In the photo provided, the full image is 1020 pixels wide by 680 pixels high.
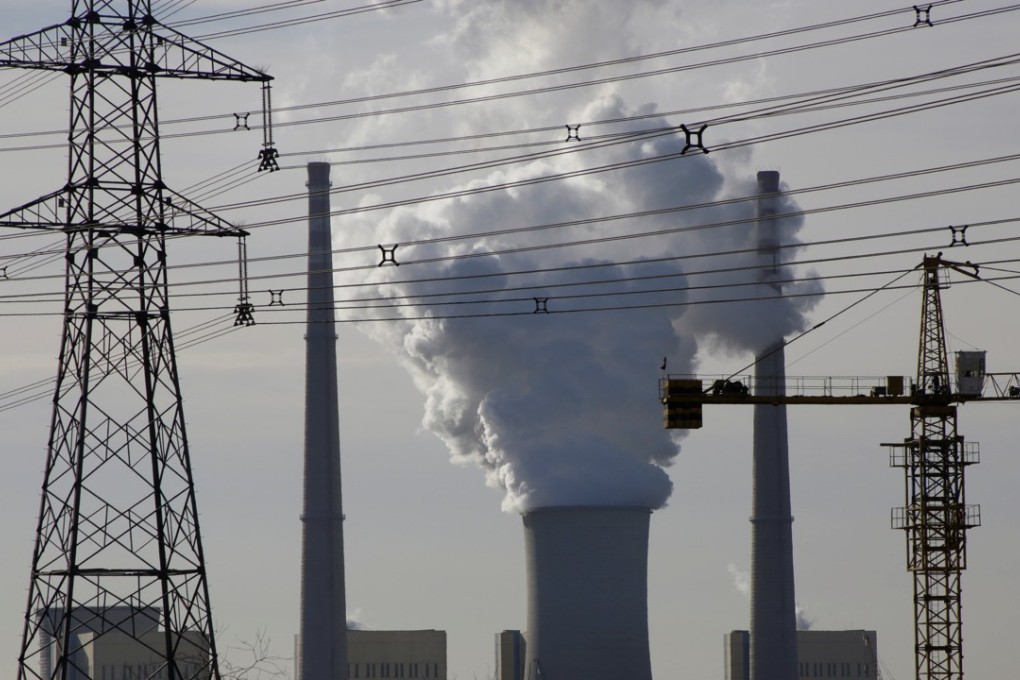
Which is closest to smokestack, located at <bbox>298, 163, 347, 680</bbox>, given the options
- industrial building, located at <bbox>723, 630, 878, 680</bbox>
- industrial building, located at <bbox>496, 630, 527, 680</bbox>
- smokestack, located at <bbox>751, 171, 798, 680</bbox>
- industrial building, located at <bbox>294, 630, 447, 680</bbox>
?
industrial building, located at <bbox>294, 630, 447, 680</bbox>

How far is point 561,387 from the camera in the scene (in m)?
93.2

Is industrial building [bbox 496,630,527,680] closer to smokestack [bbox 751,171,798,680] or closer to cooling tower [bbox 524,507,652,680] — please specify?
smokestack [bbox 751,171,798,680]

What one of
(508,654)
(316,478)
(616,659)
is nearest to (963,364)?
(616,659)

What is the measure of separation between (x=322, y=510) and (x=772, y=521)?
21.1 meters

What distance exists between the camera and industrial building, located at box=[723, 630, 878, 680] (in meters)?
116

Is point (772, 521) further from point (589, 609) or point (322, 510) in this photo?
point (322, 510)

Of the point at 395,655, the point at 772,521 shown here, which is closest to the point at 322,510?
the point at 395,655

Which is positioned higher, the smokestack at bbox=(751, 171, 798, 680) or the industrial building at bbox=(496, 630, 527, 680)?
the smokestack at bbox=(751, 171, 798, 680)

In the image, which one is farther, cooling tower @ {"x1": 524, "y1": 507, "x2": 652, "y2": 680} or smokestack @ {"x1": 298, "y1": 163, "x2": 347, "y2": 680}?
smokestack @ {"x1": 298, "y1": 163, "x2": 347, "y2": 680}

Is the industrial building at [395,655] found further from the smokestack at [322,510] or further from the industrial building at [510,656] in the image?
the smokestack at [322,510]

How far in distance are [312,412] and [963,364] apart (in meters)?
38.8

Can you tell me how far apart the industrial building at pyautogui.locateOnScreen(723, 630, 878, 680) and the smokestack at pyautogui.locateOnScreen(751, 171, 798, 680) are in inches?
661

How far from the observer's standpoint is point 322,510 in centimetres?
A: 9344

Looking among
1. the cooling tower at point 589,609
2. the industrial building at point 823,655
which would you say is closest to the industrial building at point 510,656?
the industrial building at point 823,655
